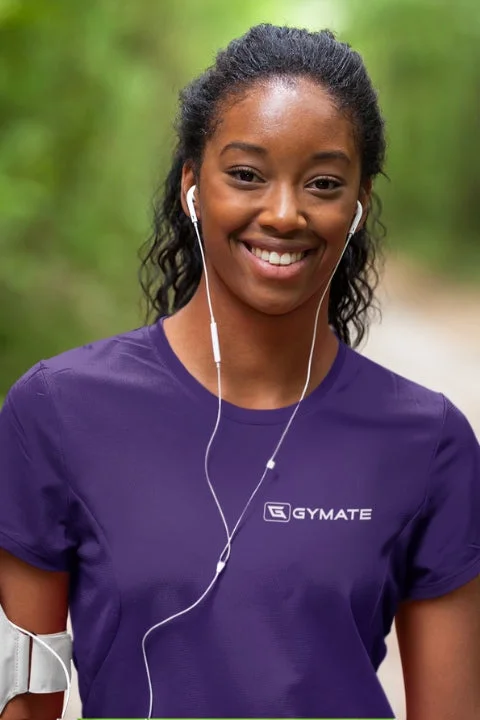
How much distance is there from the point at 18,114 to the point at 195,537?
3.34 metres

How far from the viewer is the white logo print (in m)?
1.27

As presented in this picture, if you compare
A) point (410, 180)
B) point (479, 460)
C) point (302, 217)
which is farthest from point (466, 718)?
point (410, 180)

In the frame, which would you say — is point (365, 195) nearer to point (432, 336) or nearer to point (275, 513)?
point (275, 513)

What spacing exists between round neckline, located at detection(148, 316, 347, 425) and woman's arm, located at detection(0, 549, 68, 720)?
228 mm

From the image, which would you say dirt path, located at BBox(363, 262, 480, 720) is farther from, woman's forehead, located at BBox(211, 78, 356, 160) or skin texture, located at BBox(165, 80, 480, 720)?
woman's forehead, located at BBox(211, 78, 356, 160)

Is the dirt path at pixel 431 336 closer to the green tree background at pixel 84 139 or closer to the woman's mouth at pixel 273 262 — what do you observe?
the green tree background at pixel 84 139

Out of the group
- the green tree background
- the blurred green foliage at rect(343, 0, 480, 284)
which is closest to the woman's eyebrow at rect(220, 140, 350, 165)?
the green tree background

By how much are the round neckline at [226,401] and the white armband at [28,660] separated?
0.92ft

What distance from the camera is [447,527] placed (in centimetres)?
131

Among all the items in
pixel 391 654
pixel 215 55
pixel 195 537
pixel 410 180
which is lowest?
pixel 391 654

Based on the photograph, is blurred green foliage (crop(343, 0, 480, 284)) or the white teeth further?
blurred green foliage (crop(343, 0, 480, 284))

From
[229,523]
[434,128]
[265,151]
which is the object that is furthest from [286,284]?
[434,128]

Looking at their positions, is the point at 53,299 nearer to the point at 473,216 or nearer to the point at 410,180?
the point at 410,180

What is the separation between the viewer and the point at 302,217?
1.21m
